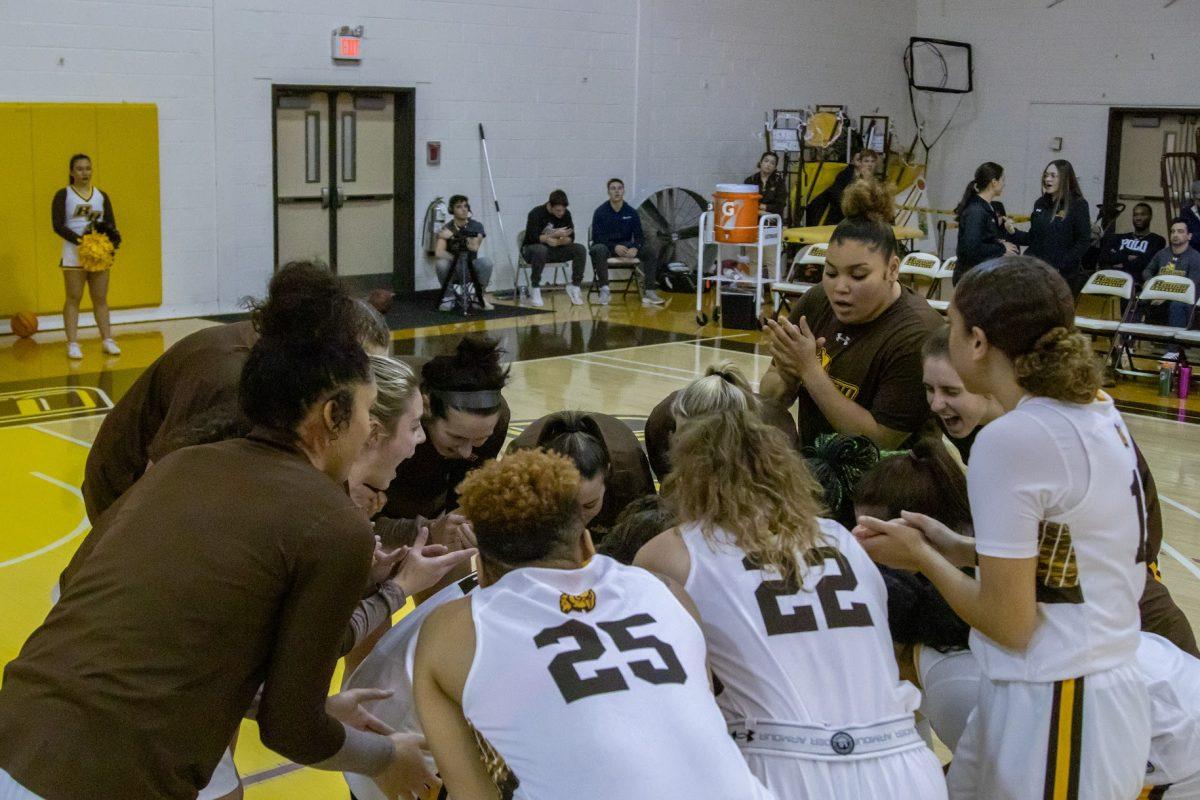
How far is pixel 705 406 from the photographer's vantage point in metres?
3.82

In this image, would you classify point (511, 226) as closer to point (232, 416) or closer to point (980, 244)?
point (980, 244)

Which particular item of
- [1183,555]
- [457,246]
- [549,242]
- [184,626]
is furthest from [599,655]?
[549,242]

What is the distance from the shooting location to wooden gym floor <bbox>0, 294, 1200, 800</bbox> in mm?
5895

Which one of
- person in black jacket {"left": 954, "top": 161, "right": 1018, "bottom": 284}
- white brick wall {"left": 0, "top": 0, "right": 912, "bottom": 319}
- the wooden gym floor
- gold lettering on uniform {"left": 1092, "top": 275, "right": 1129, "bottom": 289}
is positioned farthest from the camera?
gold lettering on uniform {"left": 1092, "top": 275, "right": 1129, "bottom": 289}

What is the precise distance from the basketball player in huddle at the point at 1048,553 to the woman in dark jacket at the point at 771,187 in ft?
46.0

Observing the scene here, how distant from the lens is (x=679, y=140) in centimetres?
1780

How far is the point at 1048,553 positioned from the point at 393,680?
56.9 inches

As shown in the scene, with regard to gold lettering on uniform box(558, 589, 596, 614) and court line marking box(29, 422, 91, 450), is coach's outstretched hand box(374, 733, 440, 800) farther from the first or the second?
court line marking box(29, 422, 91, 450)

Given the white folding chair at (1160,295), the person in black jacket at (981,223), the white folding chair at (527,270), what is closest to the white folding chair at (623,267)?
the white folding chair at (527,270)

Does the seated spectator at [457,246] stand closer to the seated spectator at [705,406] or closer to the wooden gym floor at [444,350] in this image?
the wooden gym floor at [444,350]

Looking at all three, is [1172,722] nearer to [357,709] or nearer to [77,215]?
[357,709]

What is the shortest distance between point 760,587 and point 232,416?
114 cm

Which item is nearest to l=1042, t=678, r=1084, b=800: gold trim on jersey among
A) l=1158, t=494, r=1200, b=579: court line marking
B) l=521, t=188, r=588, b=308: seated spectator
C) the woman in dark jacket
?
l=1158, t=494, r=1200, b=579: court line marking

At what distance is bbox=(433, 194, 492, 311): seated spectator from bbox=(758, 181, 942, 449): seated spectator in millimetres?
9763
